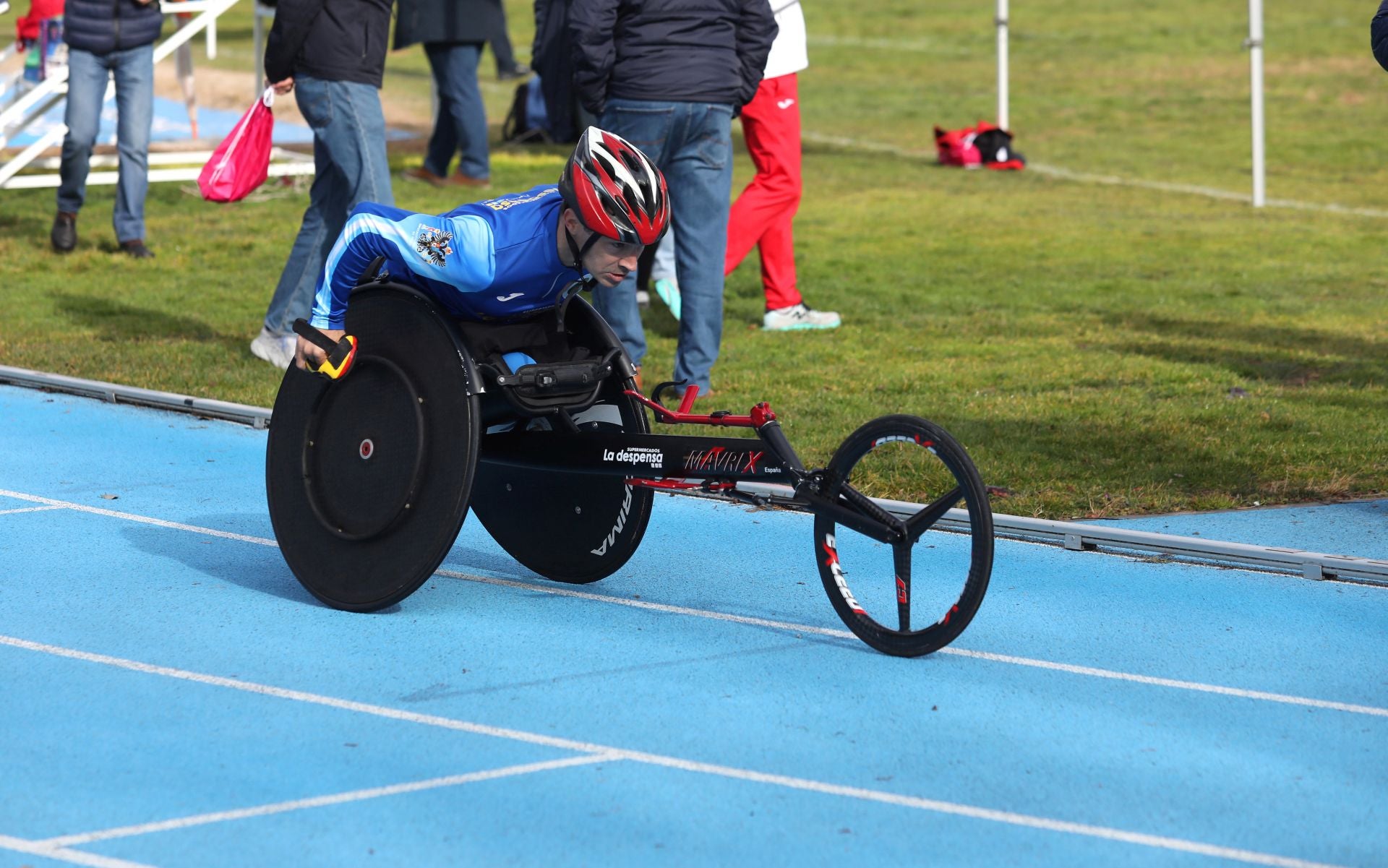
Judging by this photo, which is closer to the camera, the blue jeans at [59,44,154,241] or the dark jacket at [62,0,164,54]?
the dark jacket at [62,0,164,54]

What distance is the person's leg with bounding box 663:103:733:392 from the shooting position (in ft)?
26.8

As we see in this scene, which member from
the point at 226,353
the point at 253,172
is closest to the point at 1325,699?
the point at 253,172

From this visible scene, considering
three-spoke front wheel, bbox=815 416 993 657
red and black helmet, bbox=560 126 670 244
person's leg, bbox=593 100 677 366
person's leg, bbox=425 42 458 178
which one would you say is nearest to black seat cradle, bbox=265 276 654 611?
red and black helmet, bbox=560 126 670 244

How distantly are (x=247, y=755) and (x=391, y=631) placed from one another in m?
1.02

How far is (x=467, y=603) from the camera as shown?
224 inches

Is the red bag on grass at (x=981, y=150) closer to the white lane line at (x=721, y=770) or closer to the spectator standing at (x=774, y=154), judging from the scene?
the spectator standing at (x=774, y=154)

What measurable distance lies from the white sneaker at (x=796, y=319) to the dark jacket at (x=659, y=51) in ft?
8.23

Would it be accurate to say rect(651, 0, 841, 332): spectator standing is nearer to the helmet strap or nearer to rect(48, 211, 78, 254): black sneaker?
the helmet strap

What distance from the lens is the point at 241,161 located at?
341 inches

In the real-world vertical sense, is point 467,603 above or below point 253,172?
below

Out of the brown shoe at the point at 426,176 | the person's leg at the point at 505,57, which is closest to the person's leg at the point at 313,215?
the brown shoe at the point at 426,176

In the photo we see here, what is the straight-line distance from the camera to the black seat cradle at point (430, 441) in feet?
17.3

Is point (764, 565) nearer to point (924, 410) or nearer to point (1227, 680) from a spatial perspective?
point (1227, 680)

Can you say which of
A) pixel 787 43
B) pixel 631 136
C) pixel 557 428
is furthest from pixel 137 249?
pixel 557 428
